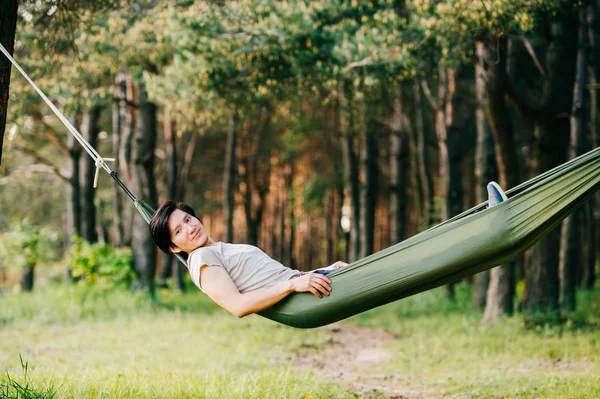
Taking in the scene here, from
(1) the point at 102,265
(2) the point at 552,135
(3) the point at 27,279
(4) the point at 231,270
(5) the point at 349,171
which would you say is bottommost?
(3) the point at 27,279

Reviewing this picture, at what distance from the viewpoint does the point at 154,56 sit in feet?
30.3

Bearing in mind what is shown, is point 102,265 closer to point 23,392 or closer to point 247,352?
point 247,352

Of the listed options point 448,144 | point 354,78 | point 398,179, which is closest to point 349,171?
point 398,179

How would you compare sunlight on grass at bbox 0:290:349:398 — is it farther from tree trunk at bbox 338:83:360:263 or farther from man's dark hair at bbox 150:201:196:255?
tree trunk at bbox 338:83:360:263

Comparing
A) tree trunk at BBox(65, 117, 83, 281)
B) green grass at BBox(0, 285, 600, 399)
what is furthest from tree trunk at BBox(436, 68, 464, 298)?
tree trunk at BBox(65, 117, 83, 281)

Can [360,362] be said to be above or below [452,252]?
below

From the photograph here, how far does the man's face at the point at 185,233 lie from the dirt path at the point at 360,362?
1.89 meters

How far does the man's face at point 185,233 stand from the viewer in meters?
3.53

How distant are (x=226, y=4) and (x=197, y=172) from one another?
14508 millimetres

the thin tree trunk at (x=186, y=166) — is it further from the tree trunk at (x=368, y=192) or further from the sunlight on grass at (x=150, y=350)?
the sunlight on grass at (x=150, y=350)

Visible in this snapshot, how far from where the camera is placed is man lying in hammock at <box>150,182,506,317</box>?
324 cm

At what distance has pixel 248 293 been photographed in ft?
10.7

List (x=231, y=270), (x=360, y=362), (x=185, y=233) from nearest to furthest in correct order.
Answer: (x=231, y=270) < (x=185, y=233) < (x=360, y=362)

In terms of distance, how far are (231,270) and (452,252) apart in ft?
3.99
